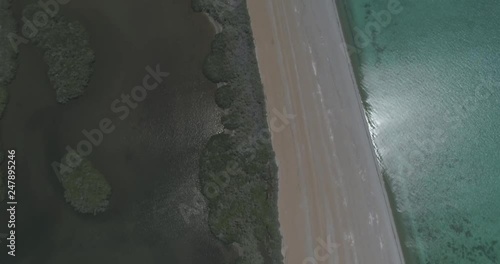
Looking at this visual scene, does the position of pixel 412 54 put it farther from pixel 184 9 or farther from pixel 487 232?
pixel 184 9

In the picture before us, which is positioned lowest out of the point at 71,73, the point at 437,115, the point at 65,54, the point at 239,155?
the point at 437,115

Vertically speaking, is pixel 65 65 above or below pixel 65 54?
below

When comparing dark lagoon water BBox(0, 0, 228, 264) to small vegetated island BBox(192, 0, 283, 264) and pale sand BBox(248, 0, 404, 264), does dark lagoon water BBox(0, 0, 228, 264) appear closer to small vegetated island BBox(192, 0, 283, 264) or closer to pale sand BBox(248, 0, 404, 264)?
small vegetated island BBox(192, 0, 283, 264)

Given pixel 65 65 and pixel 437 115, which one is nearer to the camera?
pixel 65 65

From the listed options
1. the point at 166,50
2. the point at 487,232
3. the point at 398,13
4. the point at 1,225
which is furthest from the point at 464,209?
the point at 1,225

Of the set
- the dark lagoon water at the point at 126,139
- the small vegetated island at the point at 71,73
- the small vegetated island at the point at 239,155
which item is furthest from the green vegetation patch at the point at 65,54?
the small vegetated island at the point at 239,155

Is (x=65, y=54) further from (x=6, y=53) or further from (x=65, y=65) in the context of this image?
(x=6, y=53)

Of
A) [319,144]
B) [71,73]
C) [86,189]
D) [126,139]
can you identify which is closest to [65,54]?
[71,73]

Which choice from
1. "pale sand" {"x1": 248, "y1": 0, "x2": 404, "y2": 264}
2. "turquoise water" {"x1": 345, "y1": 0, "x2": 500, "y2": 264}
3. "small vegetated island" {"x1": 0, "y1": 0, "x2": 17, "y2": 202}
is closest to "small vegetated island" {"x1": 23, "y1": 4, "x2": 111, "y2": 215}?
"small vegetated island" {"x1": 0, "y1": 0, "x2": 17, "y2": 202}
